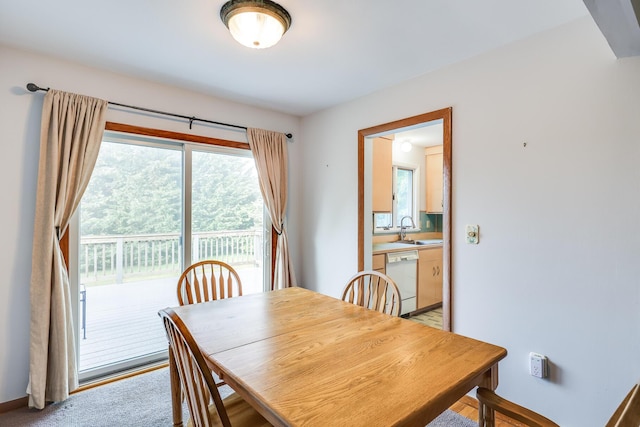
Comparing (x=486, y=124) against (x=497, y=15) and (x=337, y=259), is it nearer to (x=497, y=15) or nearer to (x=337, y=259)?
(x=497, y=15)

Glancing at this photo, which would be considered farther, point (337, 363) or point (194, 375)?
point (337, 363)

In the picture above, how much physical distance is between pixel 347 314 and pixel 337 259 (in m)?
1.54

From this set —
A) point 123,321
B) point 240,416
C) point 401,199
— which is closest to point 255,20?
point 240,416

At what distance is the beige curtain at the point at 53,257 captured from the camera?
2.16 m

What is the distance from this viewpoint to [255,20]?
1692mm

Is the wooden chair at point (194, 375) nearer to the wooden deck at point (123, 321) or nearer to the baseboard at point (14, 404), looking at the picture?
the baseboard at point (14, 404)

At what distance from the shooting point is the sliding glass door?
261 centimetres

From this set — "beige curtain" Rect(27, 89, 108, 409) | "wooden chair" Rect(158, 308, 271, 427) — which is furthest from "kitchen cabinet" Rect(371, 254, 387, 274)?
"beige curtain" Rect(27, 89, 108, 409)

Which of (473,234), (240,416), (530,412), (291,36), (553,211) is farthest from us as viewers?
(473,234)

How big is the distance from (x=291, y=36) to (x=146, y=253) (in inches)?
85.7

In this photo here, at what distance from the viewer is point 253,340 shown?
143cm

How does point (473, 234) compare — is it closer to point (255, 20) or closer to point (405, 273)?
point (405, 273)

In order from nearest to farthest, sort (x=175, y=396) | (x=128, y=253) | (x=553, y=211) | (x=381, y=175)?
(x=175, y=396) < (x=553, y=211) < (x=128, y=253) < (x=381, y=175)

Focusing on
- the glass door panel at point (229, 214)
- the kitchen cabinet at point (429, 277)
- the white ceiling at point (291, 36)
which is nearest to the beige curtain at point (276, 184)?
the glass door panel at point (229, 214)
